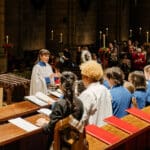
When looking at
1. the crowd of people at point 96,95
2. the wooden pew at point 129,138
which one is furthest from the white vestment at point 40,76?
the wooden pew at point 129,138

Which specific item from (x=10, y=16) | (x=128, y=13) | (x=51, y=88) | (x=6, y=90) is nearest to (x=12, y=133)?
(x=51, y=88)

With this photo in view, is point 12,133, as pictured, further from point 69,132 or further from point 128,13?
point 128,13

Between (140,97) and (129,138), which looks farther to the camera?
(140,97)

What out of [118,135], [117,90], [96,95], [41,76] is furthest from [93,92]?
[41,76]

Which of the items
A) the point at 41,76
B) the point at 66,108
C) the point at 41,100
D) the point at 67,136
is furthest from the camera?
the point at 41,76

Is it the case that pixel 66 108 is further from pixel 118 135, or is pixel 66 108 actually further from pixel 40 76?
pixel 40 76

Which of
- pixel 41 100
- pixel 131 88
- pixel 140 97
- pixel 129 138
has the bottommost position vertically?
pixel 129 138

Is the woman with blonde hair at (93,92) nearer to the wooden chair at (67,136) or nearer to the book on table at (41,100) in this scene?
the wooden chair at (67,136)

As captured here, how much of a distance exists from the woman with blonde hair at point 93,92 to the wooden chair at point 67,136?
2.05ft

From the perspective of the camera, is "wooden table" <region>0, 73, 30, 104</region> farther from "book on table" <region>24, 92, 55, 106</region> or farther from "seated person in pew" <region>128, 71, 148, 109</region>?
"seated person in pew" <region>128, 71, 148, 109</region>

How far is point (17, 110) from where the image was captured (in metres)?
6.61

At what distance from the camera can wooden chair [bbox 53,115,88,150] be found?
13.1ft

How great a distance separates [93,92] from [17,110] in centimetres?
190

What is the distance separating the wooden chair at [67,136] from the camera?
3982 millimetres
